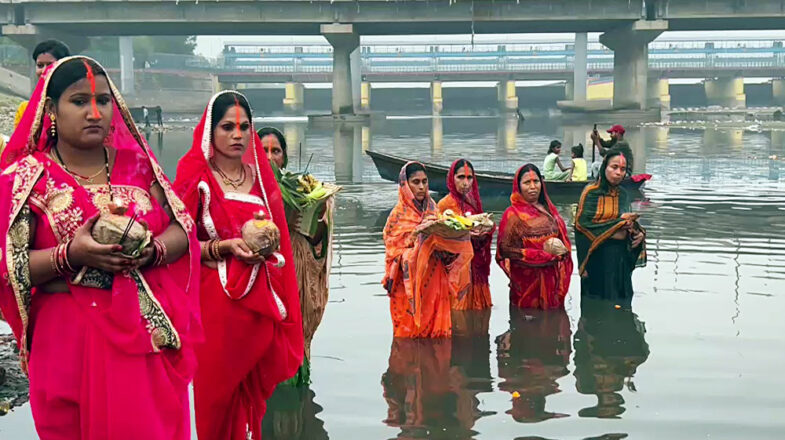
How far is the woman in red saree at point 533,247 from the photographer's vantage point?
897cm

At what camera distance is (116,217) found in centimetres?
347

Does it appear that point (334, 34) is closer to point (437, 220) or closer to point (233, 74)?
point (233, 74)

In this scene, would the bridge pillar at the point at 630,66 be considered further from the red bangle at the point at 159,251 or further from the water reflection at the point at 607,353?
the red bangle at the point at 159,251

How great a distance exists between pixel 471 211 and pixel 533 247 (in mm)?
632

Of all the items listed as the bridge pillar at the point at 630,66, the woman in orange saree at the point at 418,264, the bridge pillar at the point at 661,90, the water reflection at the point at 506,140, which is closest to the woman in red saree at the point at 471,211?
the woman in orange saree at the point at 418,264

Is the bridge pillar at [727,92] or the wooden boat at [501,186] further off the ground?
the bridge pillar at [727,92]

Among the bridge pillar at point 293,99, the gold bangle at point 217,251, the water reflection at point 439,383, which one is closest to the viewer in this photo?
the gold bangle at point 217,251

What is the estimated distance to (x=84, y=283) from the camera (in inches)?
139

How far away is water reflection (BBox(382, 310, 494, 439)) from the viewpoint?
618 cm

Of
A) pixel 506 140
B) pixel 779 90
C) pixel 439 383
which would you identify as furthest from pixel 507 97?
pixel 439 383

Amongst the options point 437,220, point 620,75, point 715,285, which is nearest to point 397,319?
point 437,220

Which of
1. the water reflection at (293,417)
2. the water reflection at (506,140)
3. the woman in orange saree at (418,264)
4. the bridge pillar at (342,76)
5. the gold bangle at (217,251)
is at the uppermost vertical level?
the bridge pillar at (342,76)

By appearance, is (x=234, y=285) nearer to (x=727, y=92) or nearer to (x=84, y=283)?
(x=84, y=283)

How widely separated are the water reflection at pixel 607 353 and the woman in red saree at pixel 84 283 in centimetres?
340
